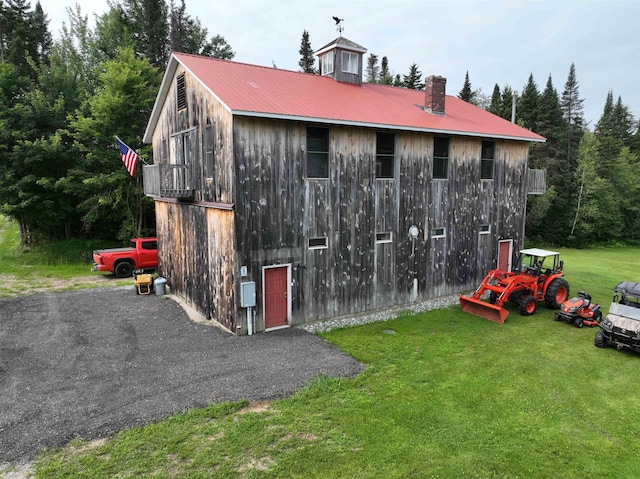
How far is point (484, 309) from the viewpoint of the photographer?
13.3 metres

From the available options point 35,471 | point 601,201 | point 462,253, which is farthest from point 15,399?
point 601,201

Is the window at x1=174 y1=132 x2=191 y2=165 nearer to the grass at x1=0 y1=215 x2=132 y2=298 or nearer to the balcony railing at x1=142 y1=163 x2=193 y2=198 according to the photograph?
the balcony railing at x1=142 y1=163 x2=193 y2=198

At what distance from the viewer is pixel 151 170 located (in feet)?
48.1

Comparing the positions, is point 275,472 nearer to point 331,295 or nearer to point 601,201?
point 331,295

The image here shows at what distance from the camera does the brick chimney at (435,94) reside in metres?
15.7

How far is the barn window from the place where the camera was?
13387mm

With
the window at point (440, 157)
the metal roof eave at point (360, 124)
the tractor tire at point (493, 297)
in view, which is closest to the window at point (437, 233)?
the window at point (440, 157)

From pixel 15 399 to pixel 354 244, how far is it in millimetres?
9203

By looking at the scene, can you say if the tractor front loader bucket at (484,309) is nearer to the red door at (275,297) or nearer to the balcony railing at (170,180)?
the red door at (275,297)

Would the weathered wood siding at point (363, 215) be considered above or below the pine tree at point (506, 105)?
below

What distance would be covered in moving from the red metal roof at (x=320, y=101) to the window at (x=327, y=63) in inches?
27.0

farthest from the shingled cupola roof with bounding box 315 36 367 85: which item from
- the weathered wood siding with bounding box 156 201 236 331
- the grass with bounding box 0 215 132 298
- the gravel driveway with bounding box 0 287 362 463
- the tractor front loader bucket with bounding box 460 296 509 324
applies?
the grass with bounding box 0 215 132 298

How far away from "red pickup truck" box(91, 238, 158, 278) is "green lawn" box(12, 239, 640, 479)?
12.7 metres

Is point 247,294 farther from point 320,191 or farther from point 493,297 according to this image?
point 493,297
